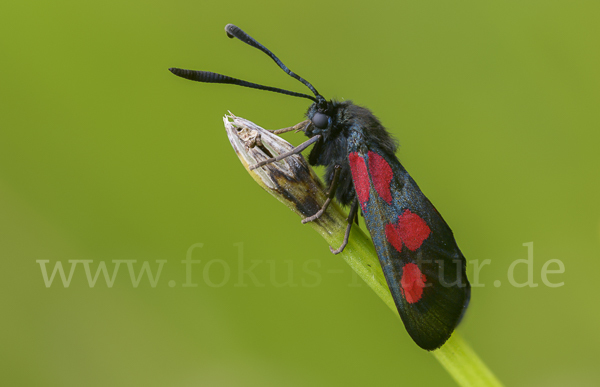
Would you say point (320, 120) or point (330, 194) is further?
point (320, 120)

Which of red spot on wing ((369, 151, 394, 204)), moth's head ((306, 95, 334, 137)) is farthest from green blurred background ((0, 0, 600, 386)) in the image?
red spot on wing ((369, 151, 394, 204))

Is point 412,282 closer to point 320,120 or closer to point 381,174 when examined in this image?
point 381,174

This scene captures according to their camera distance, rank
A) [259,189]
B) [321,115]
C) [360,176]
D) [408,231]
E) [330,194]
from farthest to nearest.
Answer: [259,189] < [321,115] < [360,176] < [408,231] < [330,194]

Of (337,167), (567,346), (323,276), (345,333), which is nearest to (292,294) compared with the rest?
(323,276)

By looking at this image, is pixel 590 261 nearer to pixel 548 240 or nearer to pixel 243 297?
pixel 548 240

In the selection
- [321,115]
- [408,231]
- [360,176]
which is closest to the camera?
Result: [408,231]

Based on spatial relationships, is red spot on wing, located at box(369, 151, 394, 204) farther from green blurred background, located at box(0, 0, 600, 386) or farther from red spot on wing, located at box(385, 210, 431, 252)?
green blurred background, located at box(0, 0, 600, 386)

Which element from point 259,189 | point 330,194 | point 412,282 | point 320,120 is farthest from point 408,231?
point 259,189
